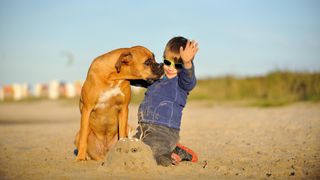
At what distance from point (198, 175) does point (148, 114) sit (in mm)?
1209

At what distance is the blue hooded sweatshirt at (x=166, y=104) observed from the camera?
5.42 m

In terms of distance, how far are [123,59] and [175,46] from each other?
850 mm

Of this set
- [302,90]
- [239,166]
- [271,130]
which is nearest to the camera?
[239,166]

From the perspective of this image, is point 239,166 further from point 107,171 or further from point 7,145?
point 7,145

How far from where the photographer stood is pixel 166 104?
17.9ft

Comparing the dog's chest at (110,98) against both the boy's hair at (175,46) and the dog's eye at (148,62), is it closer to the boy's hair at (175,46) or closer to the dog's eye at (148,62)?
the dog's eye at (148,62)

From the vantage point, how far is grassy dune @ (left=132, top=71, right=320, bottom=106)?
14.2 m

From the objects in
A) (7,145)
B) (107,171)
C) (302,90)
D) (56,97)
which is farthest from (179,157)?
(56,97)

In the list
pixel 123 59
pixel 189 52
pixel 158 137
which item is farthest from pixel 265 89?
pixel 189 52

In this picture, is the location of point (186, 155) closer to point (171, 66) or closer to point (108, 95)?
point (171, 66)

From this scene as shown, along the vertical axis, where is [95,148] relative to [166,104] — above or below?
below

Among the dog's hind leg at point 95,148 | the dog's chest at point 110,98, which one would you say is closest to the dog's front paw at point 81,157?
the dog's hind leg at point 95,148

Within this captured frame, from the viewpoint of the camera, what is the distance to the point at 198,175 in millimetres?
4492

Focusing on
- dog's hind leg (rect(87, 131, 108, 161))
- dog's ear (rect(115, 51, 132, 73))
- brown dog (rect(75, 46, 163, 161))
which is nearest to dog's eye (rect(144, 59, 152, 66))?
brown dog (rect(75, 46, 163, 161))
